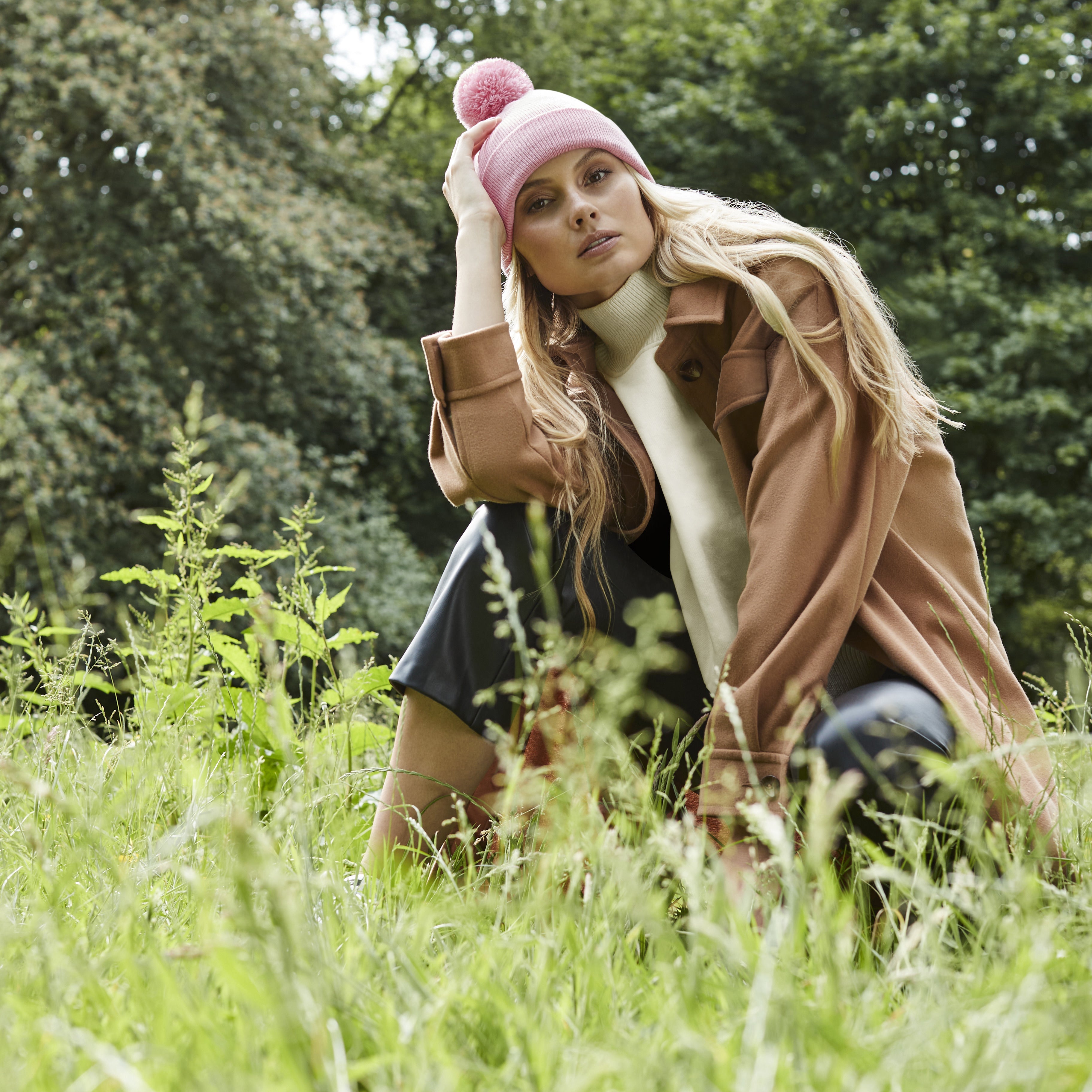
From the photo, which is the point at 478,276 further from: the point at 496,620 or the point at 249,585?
the point at 249,585

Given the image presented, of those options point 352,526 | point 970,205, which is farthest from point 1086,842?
point 970,205

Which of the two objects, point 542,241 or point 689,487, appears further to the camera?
point 542,241

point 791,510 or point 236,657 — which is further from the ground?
point 791,510

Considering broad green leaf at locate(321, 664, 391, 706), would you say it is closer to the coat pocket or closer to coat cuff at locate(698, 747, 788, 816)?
coat cuff at locate(698, 747, 788, 816)

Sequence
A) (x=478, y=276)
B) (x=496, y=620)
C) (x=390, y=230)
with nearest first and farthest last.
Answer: (x=496, y=620) < (x=478, y=276) < (x=390, y=230)

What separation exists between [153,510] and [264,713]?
700cm

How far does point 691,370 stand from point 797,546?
0.54 metres

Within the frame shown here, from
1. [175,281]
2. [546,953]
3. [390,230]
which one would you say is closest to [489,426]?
[546,953]

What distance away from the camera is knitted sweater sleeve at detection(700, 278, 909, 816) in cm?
149

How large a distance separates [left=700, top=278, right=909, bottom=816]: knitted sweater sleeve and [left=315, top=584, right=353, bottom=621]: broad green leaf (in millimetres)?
818

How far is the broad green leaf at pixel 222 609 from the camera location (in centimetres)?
218

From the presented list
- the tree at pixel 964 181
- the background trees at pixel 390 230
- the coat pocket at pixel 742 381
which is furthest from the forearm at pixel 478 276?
the tree at pixel 964 181

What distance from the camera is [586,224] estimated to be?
2.17 metres

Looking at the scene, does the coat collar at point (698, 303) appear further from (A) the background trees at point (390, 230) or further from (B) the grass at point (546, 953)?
(A) the background trees at point (390, 230)
